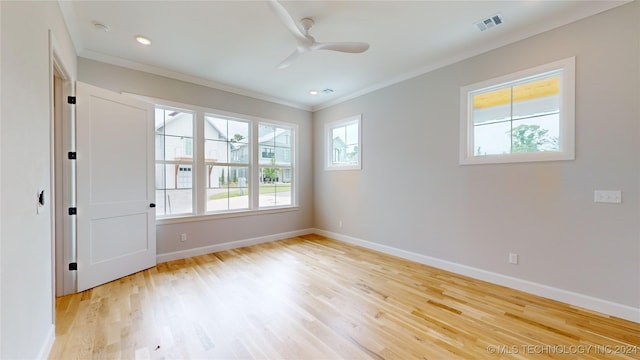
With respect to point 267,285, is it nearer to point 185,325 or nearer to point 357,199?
point 185,325

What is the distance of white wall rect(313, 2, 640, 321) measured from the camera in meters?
2.22

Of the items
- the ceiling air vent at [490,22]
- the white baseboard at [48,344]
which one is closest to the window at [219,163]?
the white baseboard at [48,344]

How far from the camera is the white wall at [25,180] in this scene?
124 centimetres

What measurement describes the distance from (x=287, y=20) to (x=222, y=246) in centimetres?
348

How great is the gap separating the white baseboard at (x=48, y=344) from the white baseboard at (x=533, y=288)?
375 centimetres

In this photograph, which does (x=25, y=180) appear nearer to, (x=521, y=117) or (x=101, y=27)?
(x=101, y=27)

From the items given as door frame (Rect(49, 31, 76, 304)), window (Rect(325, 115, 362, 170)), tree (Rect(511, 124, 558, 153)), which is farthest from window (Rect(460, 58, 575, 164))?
door frame (Rect(49, 31, 76, 304))

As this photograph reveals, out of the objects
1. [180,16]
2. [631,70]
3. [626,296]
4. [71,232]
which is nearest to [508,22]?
[631,70]

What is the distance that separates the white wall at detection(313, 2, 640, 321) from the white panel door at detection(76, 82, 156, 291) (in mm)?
3291

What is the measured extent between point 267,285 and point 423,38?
3.26m

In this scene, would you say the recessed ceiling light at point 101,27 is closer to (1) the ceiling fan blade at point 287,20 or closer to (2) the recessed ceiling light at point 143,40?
(2) the recessed ceiling light at point 143,40

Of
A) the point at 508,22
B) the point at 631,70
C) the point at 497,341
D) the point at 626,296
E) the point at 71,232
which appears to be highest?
the point at 508,22

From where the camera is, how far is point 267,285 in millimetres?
2881

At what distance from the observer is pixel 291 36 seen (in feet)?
9.21
